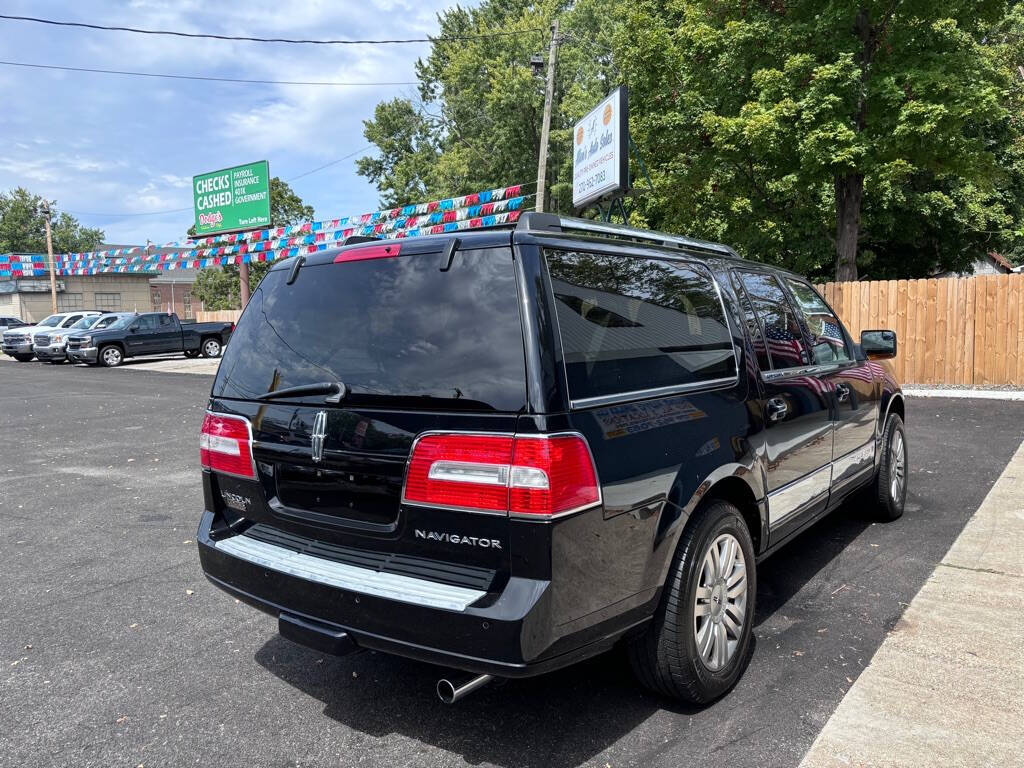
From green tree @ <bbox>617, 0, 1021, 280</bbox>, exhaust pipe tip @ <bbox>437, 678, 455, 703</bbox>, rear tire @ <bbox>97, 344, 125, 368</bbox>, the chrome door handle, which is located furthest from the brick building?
exhaust pipe tip @ <bbox>437, 678, 455, 703</bbox>

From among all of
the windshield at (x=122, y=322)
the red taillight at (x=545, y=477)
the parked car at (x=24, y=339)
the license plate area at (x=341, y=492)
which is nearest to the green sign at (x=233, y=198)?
the windshield at (x=122, y=322)

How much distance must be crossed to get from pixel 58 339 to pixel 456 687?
97.4 ft

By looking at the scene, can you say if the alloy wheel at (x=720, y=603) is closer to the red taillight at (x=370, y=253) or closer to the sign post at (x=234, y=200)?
the red taillight at (x=370, y=253)

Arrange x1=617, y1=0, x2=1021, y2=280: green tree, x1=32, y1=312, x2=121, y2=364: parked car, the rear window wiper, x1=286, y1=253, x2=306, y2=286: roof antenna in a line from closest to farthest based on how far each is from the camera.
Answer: the rear window wiper
x1=286, y1=253, x2=306, y2=286: roof antenna
x1=617, y1=0, x2=1021, y2=280: green tree
x1=32, y1=312, x2=121, y2=364: parked car

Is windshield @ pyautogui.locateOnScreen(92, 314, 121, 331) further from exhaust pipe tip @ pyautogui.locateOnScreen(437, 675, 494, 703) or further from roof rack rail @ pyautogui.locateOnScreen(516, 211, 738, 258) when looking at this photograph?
exhaust pipe tip @ pyautogui.locateOnScreen(437, 675, 494, 703)

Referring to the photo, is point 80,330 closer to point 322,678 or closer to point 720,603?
point 322,678

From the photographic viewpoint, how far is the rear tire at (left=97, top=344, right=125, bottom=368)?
25.6 meters

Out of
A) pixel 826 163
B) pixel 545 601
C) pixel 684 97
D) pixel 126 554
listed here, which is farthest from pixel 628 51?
pixel 545 601

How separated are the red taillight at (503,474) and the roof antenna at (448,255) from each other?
0.60 m

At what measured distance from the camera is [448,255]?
2617 millimetres

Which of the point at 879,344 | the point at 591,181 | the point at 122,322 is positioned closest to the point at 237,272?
the point at 122,322

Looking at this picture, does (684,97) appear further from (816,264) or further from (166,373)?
(166,373)

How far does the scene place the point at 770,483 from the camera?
344 centimetres

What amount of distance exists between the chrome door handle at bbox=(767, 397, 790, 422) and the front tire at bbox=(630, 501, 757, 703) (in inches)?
23.7
